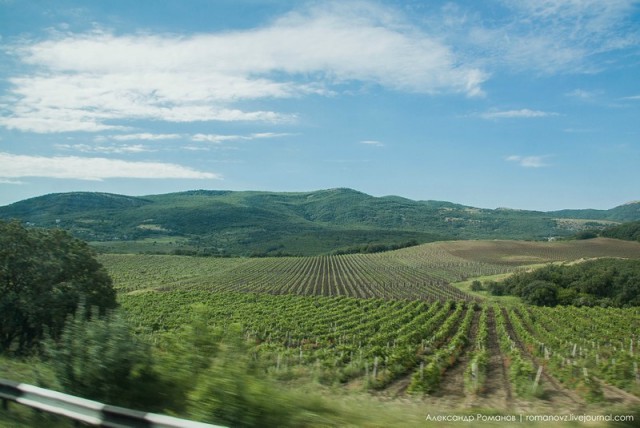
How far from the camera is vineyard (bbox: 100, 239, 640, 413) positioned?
1359 centimetres

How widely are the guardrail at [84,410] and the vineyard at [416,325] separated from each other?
168 centimetres

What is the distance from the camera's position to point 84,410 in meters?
5.23

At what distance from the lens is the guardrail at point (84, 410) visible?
4668 mm

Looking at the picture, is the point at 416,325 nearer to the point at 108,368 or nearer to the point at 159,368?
the point at 159,368

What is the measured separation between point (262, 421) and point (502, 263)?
10388 centimetres

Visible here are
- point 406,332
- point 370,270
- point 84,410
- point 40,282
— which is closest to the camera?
point 84,410

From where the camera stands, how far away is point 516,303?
63.9m

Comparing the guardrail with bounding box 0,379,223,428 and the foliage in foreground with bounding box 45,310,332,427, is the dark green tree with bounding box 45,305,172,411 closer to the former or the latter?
the foliage in foreground with bounding box 45,310,332,427

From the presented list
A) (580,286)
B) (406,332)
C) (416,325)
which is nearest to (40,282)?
(406,332)

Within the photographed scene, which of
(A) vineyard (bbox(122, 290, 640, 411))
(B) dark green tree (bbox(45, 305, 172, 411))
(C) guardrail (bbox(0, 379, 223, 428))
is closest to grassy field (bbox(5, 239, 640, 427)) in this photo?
(A) vineyard (bbox(122, 290, 640, 411))

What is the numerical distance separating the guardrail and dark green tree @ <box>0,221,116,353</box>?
11.0 metres

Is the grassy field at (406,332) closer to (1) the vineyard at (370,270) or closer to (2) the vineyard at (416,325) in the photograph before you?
(2) the vineyard at (416,325)

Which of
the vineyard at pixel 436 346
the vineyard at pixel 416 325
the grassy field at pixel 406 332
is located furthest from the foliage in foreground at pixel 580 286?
the vineyard at pixel 436 346

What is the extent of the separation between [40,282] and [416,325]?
2791 cm
